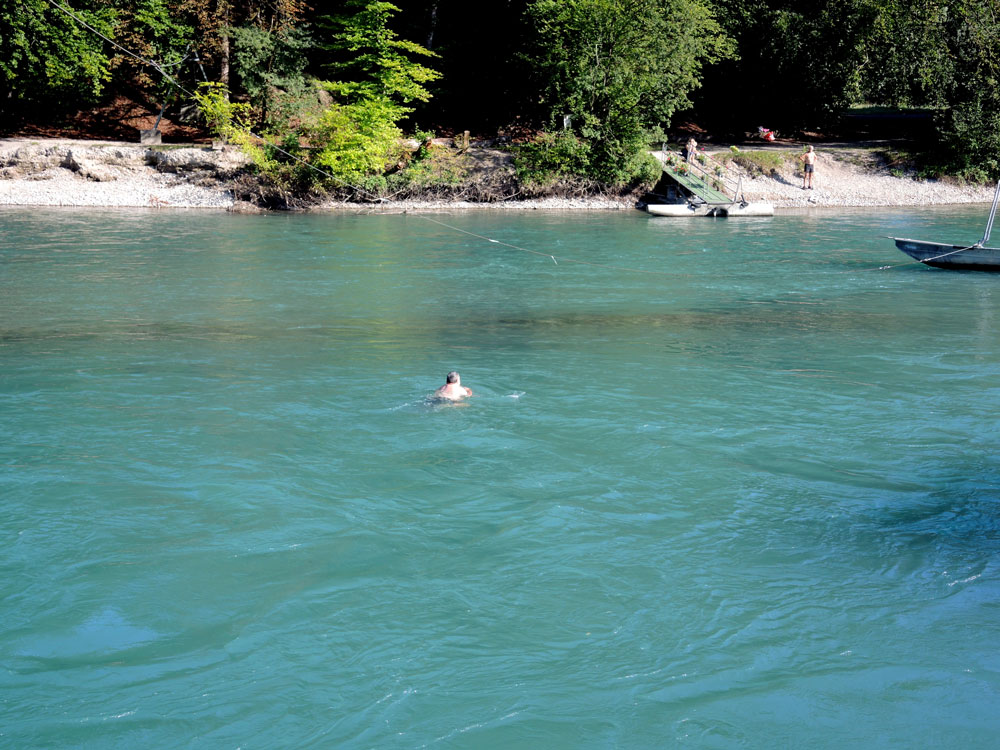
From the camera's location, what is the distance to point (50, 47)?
39.6 metres

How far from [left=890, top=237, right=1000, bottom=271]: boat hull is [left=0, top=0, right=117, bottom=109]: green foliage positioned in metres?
32.5

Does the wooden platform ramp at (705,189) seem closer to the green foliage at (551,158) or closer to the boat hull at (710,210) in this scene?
the boat hull at (710,210)

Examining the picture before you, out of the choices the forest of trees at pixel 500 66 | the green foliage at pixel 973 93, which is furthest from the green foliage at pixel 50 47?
the green foliage at pixel 973 93

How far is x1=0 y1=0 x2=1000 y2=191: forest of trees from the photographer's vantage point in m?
39.9

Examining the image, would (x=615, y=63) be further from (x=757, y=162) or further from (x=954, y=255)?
(x=954, y=255)

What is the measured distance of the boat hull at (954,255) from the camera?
2464cm

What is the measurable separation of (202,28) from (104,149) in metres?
6.73

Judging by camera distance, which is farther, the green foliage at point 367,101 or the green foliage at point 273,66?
the green foliage at point 273,66

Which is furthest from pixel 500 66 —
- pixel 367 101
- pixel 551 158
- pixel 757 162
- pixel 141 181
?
pixel 141 181

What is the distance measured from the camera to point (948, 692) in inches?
265

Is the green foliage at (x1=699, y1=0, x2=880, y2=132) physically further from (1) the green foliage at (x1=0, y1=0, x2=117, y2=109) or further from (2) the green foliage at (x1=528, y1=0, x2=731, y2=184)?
(1) the green foliage at (x1=0, y1=0, x2=117, y2=109)

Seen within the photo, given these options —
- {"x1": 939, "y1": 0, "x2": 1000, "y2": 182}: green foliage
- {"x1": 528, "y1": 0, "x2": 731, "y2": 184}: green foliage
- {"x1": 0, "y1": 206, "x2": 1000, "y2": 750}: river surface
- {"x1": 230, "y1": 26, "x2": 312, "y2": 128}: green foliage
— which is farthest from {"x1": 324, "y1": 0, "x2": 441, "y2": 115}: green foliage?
{"x1": 939, "y1": 0, "x2": 1000, "y2": 182}: green foliage

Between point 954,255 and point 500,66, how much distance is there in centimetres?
2773

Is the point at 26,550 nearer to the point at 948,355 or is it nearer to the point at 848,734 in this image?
the point at 848,734
